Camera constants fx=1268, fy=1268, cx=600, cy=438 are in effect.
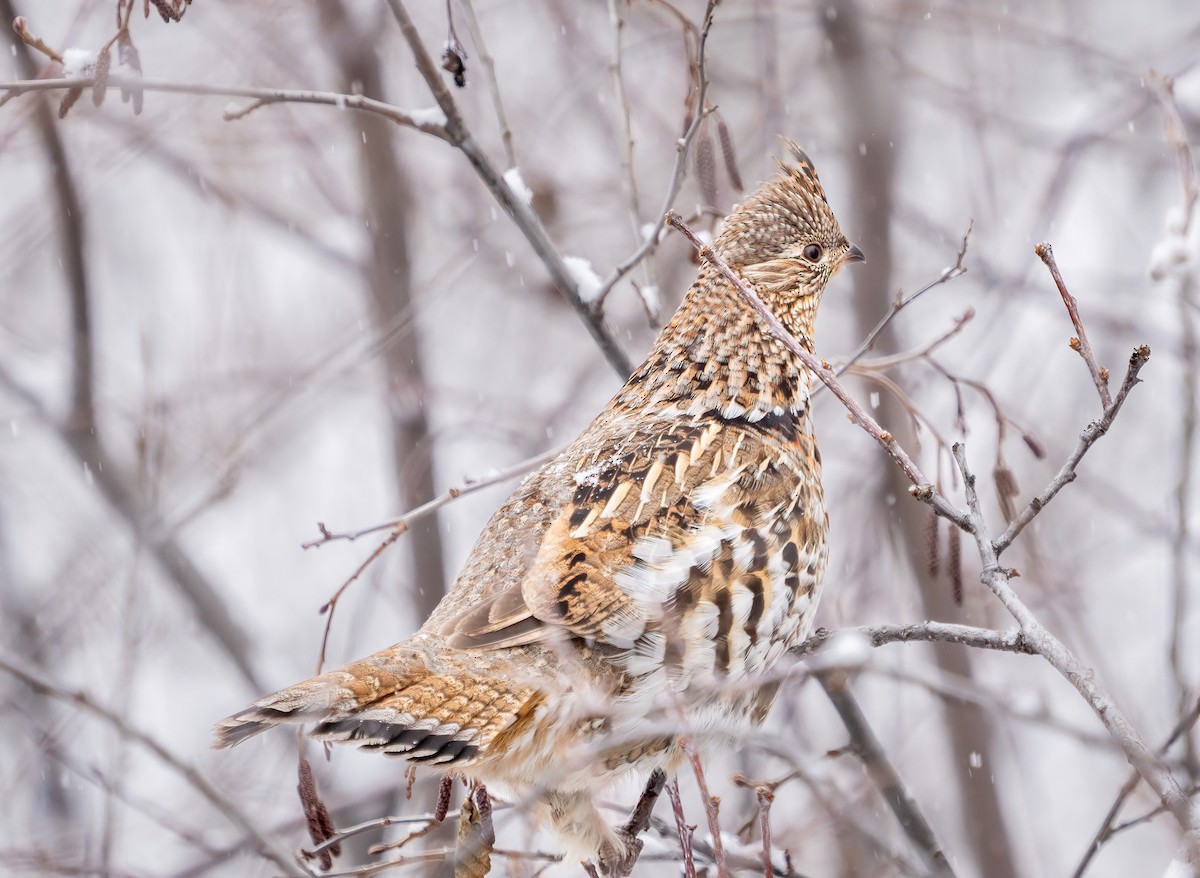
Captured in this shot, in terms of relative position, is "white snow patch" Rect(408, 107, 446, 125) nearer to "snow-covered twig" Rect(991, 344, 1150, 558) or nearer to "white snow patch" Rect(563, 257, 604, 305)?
"white snow patch" Rect(563, 257, 604, 305)

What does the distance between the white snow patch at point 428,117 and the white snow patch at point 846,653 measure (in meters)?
1.70

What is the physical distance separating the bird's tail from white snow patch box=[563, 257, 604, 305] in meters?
1.20

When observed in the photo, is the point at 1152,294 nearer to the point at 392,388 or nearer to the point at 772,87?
the point at 772,87

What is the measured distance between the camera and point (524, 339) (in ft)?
32.2

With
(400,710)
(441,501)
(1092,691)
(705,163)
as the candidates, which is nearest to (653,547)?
(441,501)

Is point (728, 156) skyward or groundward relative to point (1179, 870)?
skyward

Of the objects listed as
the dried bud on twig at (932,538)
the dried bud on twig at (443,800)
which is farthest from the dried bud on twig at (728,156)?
the dried bud on twig at (443,800)

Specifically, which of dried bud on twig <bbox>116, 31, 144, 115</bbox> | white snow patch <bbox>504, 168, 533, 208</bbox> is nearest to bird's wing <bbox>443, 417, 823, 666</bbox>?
white snow patch <bbox>504, 168, 533, 208</bbox>

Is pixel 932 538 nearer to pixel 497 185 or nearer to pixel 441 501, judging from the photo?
pixel 441 501

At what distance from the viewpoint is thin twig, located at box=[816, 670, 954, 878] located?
141 inches

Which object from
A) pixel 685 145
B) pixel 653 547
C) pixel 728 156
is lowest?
pixel 653 547

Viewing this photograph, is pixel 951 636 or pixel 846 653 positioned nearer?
pixel 951 636

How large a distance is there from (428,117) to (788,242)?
1.50 m

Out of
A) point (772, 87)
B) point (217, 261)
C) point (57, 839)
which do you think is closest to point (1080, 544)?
point (772, 87)
